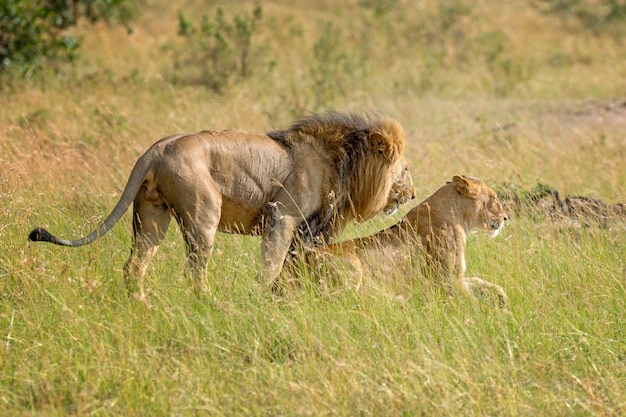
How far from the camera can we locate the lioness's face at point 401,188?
606 cm

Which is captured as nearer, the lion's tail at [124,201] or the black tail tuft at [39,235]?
the black tail tuft at [39,235]

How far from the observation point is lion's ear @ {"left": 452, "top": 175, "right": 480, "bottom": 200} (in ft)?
18.3

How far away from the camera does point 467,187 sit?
558cm

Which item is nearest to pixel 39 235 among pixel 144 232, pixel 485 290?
pixel 144 232

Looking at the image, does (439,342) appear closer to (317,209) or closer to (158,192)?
(317,209)

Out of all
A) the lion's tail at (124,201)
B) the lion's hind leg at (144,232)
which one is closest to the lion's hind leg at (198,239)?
the lion's hind leg at (144,232)

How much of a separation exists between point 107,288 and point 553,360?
2297 millimetres

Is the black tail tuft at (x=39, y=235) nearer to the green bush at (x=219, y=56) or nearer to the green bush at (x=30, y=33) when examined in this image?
the green bush at (x=30, y=33)

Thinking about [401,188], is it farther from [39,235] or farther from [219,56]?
[219,56]

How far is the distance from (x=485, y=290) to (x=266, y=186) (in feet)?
4.53

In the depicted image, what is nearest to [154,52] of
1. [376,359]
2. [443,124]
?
[443,124]

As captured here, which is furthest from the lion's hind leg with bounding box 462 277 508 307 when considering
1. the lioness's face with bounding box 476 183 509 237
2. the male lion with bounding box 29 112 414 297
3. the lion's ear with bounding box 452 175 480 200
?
the male lion with bounding box 29 112 414 297

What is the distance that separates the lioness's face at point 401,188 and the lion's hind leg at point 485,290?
90cm

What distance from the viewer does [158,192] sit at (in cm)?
518
